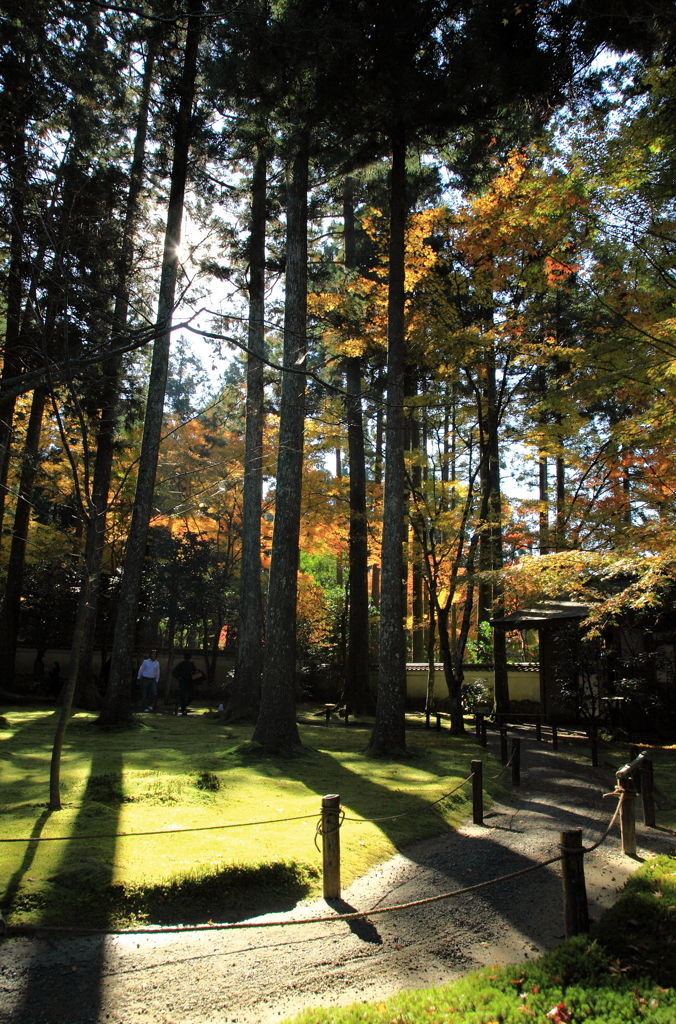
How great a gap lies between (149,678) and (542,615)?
1051cm

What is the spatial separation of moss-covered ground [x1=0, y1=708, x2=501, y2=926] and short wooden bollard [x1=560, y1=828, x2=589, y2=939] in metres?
2.03

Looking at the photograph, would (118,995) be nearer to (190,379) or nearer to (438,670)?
(438,670)

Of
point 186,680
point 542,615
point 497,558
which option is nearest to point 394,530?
point 497,558

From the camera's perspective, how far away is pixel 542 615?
17203mm

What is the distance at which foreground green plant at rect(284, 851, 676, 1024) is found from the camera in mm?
3238

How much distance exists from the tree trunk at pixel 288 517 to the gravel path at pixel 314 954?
4856 millimetres

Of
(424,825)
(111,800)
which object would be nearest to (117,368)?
(111,800)

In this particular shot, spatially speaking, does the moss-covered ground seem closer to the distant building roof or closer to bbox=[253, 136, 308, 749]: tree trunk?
bbox=[253, 136, 308, 749]: tree trunk

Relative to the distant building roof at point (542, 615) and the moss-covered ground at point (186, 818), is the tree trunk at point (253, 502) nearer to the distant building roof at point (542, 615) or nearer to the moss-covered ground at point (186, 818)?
the moss-covered ground at point (186, 818)

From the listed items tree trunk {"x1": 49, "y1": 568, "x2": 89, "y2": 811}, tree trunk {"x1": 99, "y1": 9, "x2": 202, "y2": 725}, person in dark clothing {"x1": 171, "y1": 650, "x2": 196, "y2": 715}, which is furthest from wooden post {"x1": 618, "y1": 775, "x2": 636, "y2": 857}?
person in dark clothing {"x1": 171, "y1": 650, "x2": 196, "y2": 715}

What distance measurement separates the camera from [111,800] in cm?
707

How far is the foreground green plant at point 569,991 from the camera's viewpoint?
10.6 ft

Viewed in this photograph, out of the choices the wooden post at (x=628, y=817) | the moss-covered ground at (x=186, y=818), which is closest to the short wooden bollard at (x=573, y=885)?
the moss-covered ground at (x=186, y=818)

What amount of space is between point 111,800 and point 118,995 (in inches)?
146
